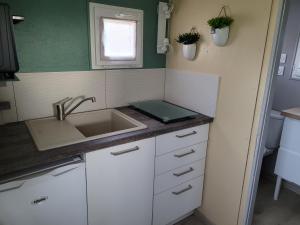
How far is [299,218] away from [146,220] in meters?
1.45

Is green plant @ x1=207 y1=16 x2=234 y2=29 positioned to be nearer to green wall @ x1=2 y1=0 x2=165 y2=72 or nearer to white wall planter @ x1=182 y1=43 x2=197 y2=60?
white wall planter @ x1=182 y1=43 x2=197 y2=60

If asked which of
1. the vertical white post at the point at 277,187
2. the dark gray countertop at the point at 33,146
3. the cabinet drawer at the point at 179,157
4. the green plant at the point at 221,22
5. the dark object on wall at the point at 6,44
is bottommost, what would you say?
the vertical white post at the point at 277,187

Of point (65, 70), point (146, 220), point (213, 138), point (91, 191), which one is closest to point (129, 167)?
point (91, 191)

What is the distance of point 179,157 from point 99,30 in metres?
1.14

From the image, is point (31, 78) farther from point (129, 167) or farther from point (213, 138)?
point (213, 138)

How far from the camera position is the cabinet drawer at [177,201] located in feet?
5.54

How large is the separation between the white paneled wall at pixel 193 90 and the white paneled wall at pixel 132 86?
0.10m

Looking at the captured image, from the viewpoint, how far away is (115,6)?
1733 mm

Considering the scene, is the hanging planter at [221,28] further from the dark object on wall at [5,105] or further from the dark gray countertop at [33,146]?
the dark object on wall at [5,105]

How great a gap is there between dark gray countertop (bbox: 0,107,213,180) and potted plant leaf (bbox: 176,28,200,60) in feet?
1.81

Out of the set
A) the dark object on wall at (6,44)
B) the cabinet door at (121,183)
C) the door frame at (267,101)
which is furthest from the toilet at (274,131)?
the dark object on wall at (6,44)

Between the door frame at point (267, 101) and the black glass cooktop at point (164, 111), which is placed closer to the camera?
the door frame at point (267, 101)

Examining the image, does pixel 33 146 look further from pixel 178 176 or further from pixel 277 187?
pixel 277 187

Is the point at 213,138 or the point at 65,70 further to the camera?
the point at 213,138
